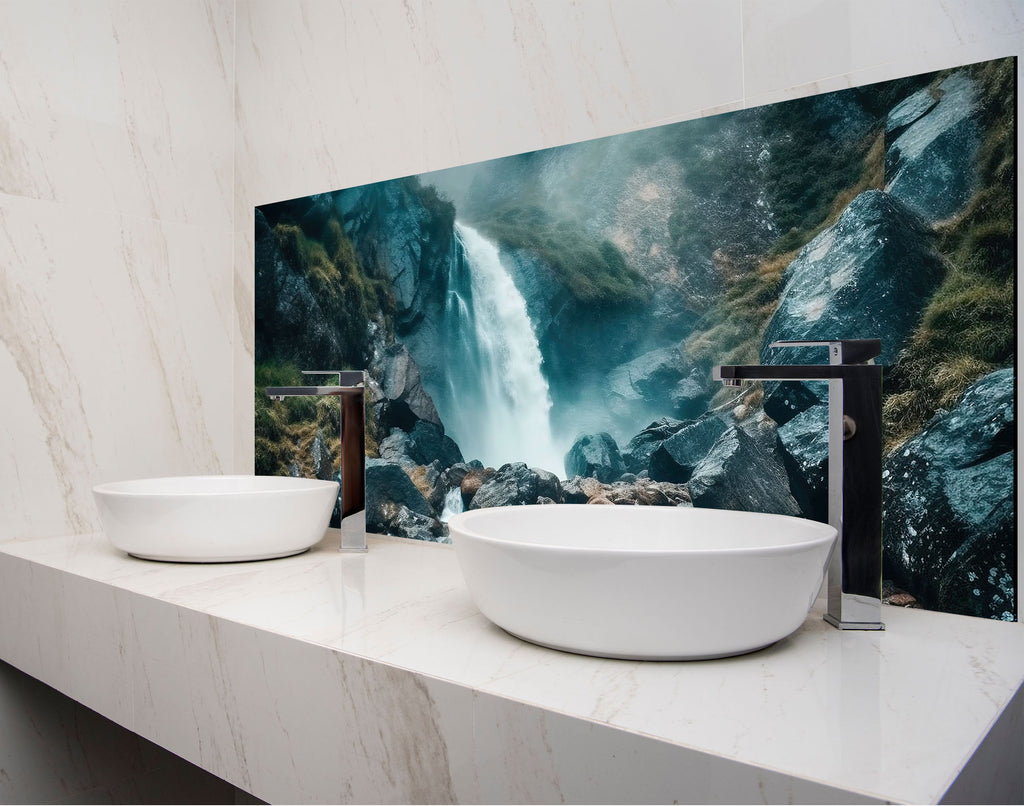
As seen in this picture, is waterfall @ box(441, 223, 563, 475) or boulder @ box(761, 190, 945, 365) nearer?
boulder @ box(761, 190, 945, 365)

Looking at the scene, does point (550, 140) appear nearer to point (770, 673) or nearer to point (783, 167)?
point (783, 167)

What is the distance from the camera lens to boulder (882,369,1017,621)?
1.06 metres

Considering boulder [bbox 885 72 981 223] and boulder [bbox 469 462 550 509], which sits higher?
boulder [bbox 885 72 981 223]

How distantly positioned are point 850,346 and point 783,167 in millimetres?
342

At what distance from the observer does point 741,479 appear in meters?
1.27

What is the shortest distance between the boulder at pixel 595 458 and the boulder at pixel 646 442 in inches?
0.7

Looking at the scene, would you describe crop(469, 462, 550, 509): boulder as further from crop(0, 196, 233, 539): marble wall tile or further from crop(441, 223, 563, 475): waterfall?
crop(0, 196, 233, 539): marble wall tile

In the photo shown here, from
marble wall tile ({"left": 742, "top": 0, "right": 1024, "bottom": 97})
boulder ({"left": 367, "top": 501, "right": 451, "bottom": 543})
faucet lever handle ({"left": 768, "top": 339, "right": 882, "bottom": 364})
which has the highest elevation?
marble wall tile ({"left": 742, "top": 0, "right": 1024, "bottom": 97})

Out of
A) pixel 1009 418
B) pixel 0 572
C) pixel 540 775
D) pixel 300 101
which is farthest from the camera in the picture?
pixel 300 101

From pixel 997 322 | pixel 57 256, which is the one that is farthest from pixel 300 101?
pixel 997 322

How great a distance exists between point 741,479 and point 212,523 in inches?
36.5

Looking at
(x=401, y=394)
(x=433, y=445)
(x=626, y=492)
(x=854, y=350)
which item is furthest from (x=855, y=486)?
(x=401, y=394)

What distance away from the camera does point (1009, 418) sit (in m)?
1.05

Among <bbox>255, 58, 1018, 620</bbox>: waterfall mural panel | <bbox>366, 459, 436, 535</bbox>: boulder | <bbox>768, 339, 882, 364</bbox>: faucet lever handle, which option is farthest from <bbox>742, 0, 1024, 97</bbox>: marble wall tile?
<bbox>366, 459, 436, 535</bbox>: boulder
